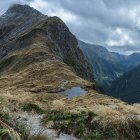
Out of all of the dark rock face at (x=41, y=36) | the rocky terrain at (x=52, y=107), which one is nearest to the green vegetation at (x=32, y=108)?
the rocky terrain at (x=52, y=107)

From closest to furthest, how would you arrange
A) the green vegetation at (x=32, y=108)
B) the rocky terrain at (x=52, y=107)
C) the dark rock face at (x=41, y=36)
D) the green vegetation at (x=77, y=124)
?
the rocky terrain at (x=52, y=107) < the green vegetation at (x=77, y=124) < the green vegetation at (x=32, y=108) < the dark rock face at (x=41, y=36)

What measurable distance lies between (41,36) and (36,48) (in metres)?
21.4

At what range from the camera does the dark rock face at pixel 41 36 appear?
372ft

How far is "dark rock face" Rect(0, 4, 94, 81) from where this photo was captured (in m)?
114

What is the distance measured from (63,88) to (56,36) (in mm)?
81734

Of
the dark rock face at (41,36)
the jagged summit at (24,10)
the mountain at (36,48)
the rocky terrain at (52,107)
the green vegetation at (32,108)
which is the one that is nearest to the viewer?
the rocky terrain at (52,107)

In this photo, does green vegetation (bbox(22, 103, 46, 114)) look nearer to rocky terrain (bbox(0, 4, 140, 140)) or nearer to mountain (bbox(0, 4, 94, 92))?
rocky terrain (bbox(0, 4, 140, 140))

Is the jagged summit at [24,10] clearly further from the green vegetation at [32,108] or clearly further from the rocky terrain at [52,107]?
the green vegetation at [32,108]

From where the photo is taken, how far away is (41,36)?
11362 centimetres

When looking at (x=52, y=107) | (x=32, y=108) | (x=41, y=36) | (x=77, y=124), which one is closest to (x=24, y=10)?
(x=41, y=36)

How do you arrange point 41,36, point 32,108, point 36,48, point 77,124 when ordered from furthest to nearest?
point 41,36
point 36,48
point 32,108
point 77,124

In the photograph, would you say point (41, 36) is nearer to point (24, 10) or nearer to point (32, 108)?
point (24, 10)

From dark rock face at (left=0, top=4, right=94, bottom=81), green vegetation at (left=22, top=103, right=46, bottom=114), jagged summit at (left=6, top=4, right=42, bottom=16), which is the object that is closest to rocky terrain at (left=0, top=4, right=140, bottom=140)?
green vegetation at (left=22, top=103, right=46, bottom=114)

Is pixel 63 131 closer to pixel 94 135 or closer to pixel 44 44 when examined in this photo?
pixel 94 135
